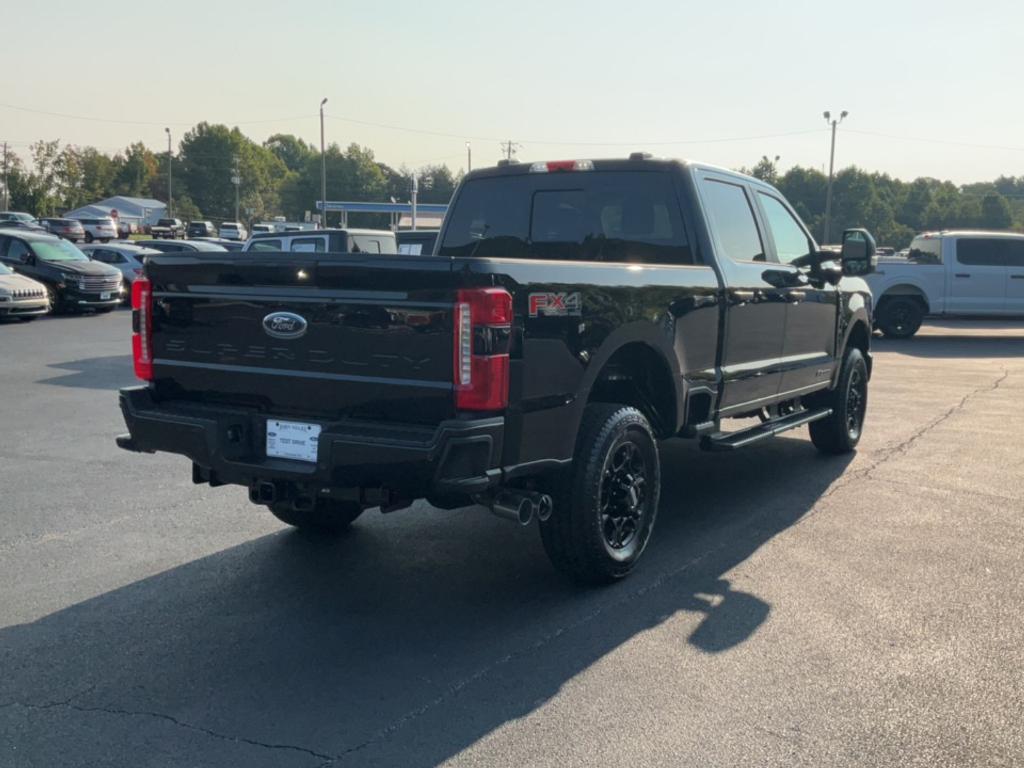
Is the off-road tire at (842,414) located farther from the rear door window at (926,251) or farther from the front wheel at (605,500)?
the rear door window at (926,251)

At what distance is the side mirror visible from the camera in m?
7.62

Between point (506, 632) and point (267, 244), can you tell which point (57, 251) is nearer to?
point (267, 244)

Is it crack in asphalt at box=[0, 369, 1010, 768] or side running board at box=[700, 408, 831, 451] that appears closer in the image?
crack in asphalt at box=[0, 369, 1010, 768]

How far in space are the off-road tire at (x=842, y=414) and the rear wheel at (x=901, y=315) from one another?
12.1 m

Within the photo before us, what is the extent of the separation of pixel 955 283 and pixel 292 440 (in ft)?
59.8

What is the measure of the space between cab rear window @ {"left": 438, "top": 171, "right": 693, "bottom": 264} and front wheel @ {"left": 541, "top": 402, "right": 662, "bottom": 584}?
1383mm

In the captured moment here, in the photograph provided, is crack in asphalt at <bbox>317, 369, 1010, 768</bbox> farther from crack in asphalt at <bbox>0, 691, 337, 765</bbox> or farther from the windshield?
the windshield

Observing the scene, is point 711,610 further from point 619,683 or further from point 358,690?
point 358,690

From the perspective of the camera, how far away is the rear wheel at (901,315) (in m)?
19.9

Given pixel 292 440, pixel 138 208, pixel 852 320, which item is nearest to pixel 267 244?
pixel 852 320

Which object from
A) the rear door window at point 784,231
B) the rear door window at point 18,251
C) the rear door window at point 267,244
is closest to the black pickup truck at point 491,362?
the rear door window at point 784,231

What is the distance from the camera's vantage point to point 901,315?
20.0 m

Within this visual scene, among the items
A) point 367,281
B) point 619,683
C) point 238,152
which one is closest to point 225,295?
point 367,281

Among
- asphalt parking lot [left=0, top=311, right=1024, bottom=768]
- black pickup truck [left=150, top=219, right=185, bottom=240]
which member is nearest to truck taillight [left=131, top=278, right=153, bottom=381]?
asphalt parking lot [left=0, top=311, right=1024, bottom=768]
